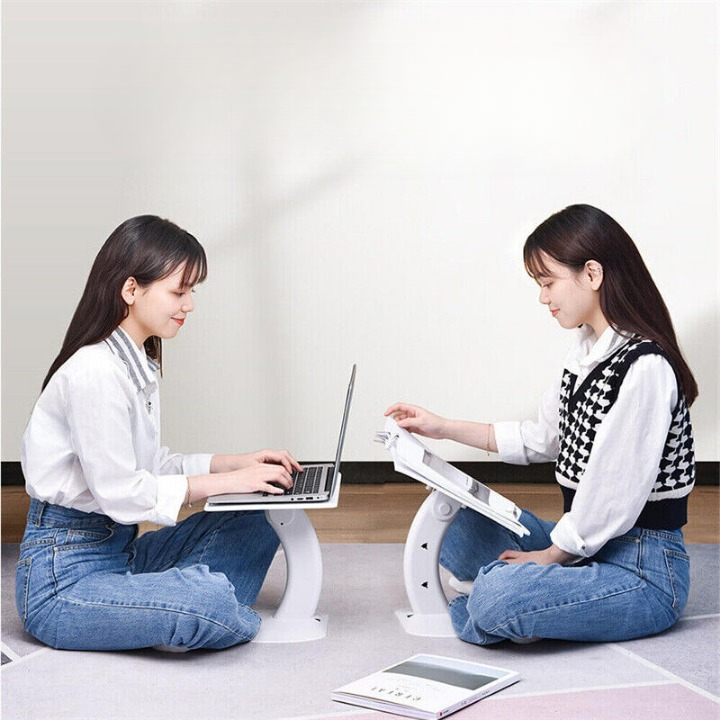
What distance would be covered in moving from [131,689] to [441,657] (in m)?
0.43

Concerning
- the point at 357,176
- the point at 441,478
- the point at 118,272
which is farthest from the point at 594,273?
the point at 357,176

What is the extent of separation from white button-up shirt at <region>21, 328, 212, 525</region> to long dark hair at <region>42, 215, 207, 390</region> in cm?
3

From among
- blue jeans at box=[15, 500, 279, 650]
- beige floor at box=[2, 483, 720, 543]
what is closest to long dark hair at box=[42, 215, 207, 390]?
blue jeans at box=[15, 500, 279, 650]

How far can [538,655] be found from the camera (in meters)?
1.51

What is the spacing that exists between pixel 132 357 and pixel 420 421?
52 centimetres

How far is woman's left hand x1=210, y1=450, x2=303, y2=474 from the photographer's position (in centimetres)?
166

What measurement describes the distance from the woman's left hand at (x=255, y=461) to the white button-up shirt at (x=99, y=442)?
18 cm

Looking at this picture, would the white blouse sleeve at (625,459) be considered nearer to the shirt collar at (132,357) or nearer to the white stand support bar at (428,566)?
the white stand support bar at (428,566)

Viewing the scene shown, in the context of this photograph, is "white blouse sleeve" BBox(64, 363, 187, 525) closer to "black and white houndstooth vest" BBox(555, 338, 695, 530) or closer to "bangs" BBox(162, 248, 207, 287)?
A: "bangs" BBox(162, 248, 207, 287)

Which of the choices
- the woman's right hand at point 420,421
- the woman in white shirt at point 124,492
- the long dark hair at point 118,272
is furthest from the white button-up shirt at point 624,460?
the long dark hair at point 118,272

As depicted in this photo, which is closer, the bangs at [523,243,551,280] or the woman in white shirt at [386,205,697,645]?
the woman in white shirt at [386,205,697,645]

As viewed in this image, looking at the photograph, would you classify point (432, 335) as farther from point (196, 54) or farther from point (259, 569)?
point (259, 569)

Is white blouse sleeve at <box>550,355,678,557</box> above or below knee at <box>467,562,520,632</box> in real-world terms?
above

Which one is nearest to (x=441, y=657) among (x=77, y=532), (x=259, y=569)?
(x=259, y=569)
